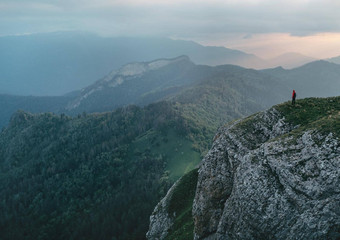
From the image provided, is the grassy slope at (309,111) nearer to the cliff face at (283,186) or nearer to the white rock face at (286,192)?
the cliff face at (283,186)

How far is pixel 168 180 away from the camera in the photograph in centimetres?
15962

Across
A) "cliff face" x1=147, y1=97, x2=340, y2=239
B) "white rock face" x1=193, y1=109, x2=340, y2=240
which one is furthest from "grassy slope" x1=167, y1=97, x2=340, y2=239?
"white rock face" x1=193, y1=109, x2=340, y2=240

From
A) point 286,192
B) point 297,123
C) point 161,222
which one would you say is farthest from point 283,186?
point 161,222

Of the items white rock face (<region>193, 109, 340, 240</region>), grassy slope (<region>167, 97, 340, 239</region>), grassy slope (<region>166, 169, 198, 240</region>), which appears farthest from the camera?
grassy slope (<region>166, 169, 198, 240</region>)

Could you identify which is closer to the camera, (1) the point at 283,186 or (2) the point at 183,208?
(1) the point at 283,186

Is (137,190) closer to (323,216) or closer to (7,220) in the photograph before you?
(7,220)

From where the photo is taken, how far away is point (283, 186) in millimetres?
26516

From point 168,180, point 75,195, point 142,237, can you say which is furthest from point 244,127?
point 75,195

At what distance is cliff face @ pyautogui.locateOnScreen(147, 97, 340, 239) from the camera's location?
23953mm

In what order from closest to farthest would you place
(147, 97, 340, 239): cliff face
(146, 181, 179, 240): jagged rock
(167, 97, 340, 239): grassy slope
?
1. (147, 97, 340, 239): cliff face
2. (167, 97, 340, 239): grassy slope
3. (146, 181, 179, 240): jagged rock

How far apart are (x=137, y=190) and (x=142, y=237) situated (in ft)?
215

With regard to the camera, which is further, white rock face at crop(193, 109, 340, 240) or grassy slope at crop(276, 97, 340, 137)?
grassy slope at crop(276, 97, 340, 137)

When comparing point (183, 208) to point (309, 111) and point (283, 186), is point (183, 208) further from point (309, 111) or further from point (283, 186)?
point (309, 111)

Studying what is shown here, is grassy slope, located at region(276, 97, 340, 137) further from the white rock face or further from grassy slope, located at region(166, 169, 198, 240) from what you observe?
grassy slope, located at region(166, 169, 198, 240)
